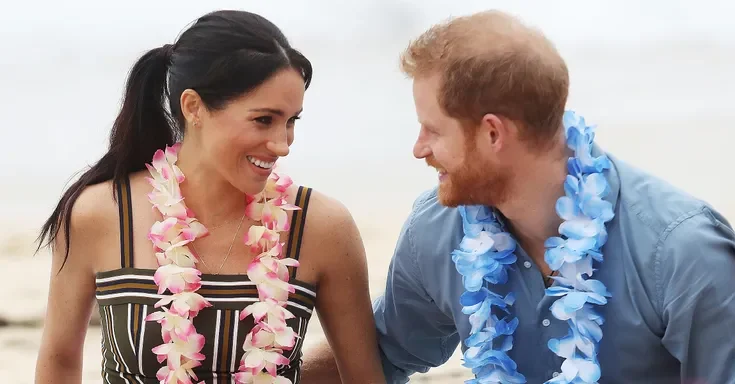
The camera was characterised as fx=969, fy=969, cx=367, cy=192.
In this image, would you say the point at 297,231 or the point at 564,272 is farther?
the point at 297,231

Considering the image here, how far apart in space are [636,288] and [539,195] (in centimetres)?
27

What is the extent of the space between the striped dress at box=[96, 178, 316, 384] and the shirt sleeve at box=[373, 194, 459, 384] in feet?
0.71

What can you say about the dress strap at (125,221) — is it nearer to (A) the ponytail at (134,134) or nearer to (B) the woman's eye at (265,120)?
(A) the ponytail at (134,134)

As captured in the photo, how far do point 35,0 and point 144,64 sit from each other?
10995mm

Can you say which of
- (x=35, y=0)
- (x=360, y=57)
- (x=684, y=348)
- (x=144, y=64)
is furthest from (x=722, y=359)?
(x=35, y=0)

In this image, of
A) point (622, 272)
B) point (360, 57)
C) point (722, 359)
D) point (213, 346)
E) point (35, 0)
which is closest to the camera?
point (722, 359)

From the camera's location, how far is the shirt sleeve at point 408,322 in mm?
2266

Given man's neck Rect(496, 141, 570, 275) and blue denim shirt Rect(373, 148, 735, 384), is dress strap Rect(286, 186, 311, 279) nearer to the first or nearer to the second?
blue denim shirt Rect(373, 148, 735, 384)

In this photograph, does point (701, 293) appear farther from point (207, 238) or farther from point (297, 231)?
point (207, 238)

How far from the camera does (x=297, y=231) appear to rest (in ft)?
7.39

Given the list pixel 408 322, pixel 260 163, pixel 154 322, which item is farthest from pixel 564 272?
pixel 154 322

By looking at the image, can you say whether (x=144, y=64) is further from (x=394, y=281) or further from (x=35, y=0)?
(x=35, y=0)

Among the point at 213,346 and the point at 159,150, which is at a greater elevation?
the point at 159,150

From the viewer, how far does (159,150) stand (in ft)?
7.58
